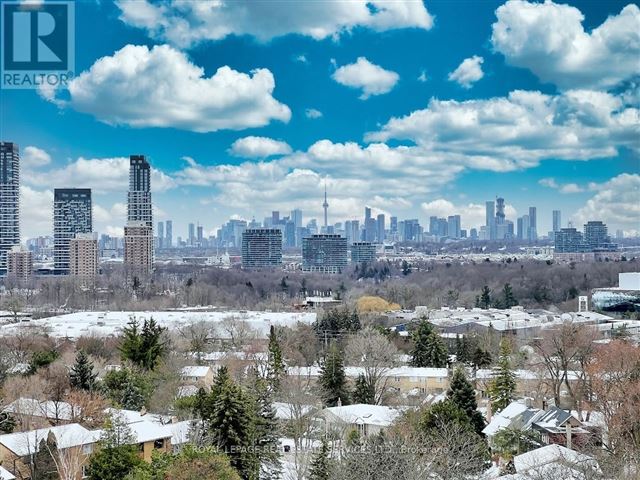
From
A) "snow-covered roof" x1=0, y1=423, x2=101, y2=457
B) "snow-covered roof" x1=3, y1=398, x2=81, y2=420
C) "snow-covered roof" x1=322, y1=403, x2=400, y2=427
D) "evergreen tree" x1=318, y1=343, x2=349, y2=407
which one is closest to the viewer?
"snow-covered roof" x1=0, y1=423, x2=101, y2=457

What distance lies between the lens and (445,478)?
11477 mm

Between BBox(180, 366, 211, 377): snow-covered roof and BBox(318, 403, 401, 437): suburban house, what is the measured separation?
18.5 feet

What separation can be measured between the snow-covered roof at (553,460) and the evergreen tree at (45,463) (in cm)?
851

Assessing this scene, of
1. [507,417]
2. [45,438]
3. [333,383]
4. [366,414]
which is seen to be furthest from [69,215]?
[507,417]

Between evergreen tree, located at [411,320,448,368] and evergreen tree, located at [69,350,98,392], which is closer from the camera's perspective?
evergreen tree, located at [69,350,98,392]

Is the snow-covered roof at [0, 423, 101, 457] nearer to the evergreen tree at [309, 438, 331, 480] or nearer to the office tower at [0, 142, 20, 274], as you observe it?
the evergreen tree at [309, 438, 331, 480]

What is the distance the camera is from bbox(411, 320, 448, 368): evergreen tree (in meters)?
27.2

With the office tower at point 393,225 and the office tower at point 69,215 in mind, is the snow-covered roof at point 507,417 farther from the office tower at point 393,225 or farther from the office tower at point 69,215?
the office tower at point 393,225

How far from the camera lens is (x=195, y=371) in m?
23.3

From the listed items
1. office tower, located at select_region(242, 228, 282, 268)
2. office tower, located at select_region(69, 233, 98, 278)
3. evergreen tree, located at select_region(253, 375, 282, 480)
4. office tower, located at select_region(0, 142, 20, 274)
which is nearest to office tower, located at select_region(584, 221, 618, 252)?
office tower, located at select_region(242, 228, 282, 268)

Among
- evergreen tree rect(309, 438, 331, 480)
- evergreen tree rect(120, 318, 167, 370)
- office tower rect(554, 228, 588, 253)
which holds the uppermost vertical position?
office tower rect(554, 228, 588, 253)

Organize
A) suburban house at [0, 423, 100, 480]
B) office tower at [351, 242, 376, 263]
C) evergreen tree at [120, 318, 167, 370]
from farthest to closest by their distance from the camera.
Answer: office tower at [351, 242, 376, 263]
evergreen tree at [120, 318, 167, 370]
suburban house at [0, 423, 100, 480]

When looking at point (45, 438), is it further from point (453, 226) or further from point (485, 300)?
point (453, 226)

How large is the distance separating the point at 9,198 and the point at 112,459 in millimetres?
86322
